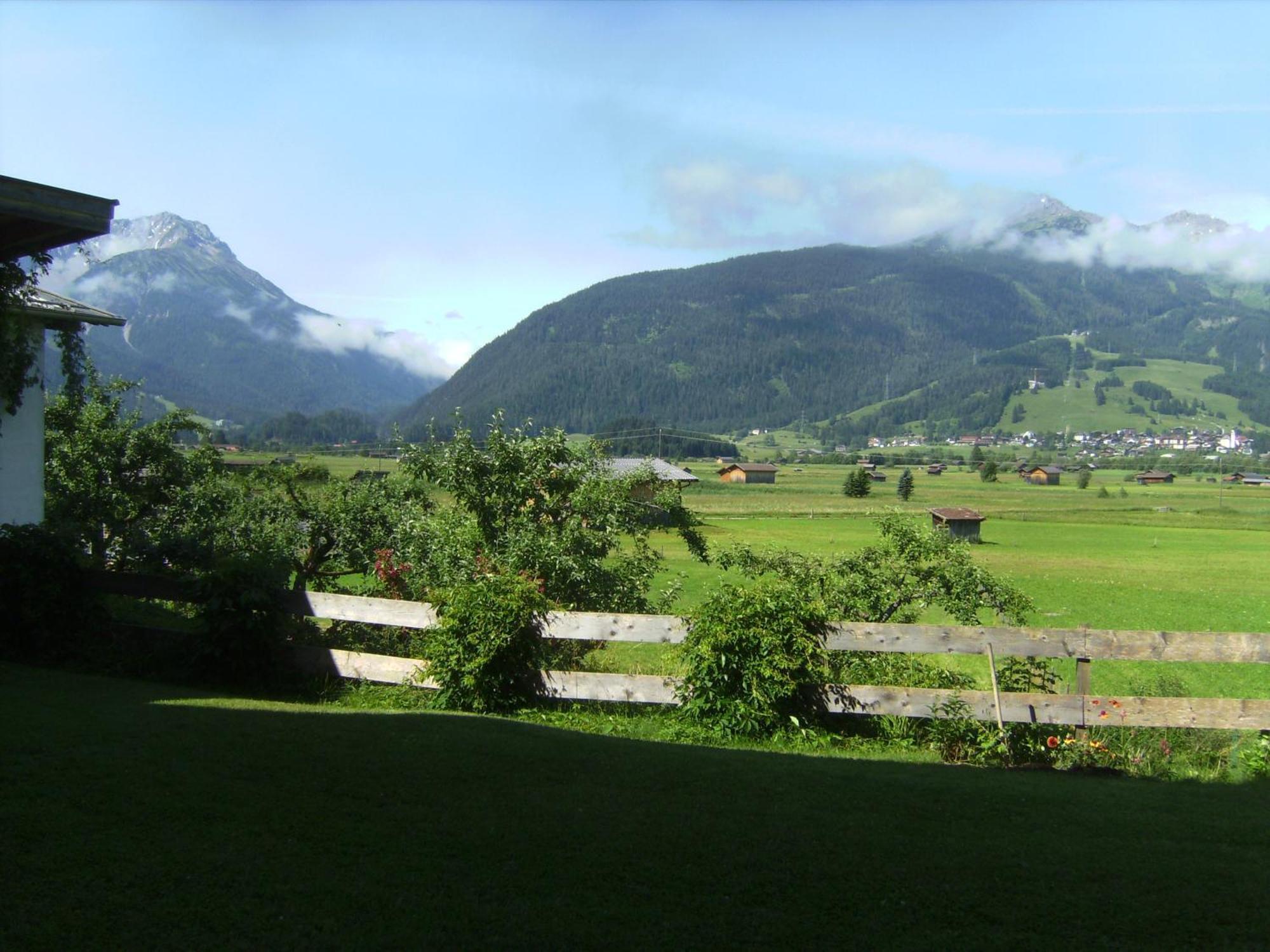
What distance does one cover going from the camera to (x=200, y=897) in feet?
13.4

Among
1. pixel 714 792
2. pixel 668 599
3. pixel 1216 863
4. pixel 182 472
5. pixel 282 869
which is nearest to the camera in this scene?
pixel 282 869

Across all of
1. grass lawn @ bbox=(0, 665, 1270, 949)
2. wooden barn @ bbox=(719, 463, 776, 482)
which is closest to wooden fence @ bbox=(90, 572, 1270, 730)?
grass lawn @ bbox=(0, 665, 1270, 949)

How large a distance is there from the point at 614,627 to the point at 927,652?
2.85m

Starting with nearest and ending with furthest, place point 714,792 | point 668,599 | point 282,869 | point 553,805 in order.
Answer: point 282,869 → point 553,805 → point 714,792 → point 668,599

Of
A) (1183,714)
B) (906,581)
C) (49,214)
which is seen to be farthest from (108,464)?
(1183,714)

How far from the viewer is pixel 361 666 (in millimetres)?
9562

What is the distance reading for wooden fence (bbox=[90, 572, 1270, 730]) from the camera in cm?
816

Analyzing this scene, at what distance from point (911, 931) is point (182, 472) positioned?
16.5m

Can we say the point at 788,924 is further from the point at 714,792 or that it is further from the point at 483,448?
the point at 483,448

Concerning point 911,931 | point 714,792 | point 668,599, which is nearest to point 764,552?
point 668,599

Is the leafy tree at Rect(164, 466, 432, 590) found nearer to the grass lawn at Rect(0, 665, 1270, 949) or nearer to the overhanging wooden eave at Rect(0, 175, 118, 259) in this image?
the overhanging wooden eave at Rect(0, 175, 118, 259)

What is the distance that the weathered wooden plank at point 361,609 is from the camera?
9.52m

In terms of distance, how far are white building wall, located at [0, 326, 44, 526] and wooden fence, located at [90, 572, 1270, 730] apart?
24.3 feet

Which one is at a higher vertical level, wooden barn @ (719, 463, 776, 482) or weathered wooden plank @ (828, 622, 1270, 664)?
wooden barn @ (719, 463, 776, 482)
